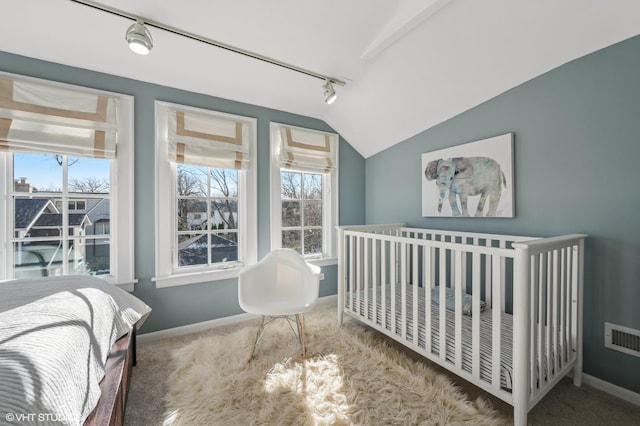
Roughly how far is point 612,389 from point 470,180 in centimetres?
160

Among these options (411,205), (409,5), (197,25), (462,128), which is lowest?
(411,205)

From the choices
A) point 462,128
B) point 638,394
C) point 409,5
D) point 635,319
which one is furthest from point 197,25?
point 638,394

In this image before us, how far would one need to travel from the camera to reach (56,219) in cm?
203

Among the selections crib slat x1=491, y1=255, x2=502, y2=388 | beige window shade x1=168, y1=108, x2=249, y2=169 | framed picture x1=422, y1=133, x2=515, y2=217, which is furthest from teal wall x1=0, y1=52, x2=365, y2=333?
crib slat x1=491, y1=255, x2=502, y2=388

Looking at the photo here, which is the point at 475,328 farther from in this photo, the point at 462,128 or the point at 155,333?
the point at 155,333

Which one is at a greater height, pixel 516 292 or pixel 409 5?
pixel 409 5

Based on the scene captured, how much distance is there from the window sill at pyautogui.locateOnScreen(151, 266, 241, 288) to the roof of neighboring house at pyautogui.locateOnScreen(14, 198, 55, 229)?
934mm

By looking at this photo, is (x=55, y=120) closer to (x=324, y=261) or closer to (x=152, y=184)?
(x=152, y=184)

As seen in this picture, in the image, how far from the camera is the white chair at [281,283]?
2088 millimetres

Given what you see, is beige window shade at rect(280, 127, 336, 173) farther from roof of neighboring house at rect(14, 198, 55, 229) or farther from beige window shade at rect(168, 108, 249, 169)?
roof of neighboring house at rect(14, 198, 55, 229)

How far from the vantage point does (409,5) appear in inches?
68.7

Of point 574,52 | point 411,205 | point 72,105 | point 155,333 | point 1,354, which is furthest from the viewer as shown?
point 411,205

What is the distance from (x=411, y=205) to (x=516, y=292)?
173 cm

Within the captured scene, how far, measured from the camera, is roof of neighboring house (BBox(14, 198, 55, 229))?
1.92 metres
